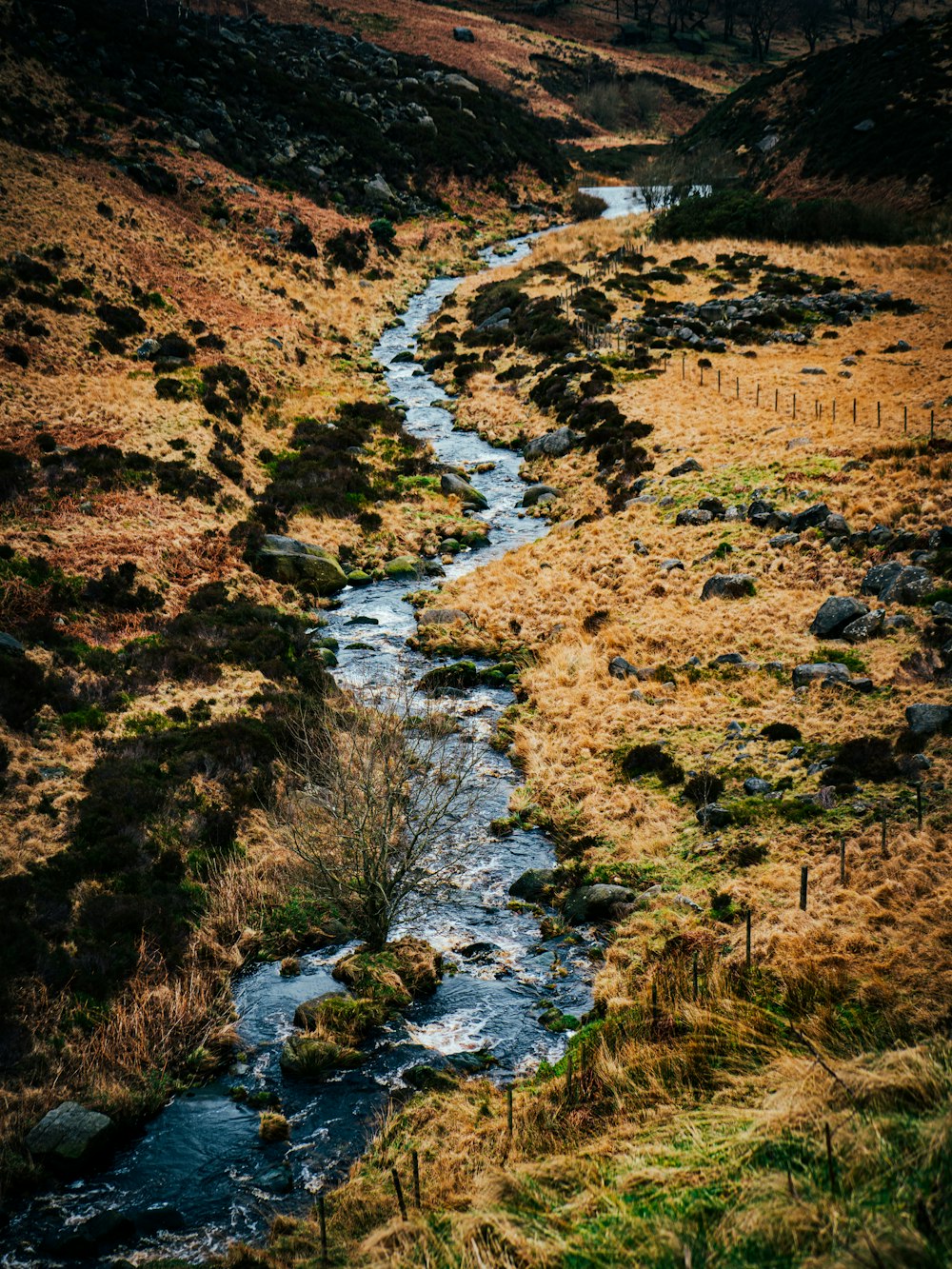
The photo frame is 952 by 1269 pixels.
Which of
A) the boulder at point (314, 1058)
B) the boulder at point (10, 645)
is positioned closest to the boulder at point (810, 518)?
the boulder at point (314, 1058)

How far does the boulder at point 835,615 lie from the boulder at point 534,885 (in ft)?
25.3

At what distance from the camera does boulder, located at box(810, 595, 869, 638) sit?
1691 cm

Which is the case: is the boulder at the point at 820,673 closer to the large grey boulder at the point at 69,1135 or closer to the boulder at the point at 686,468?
the boulder at the point at 686,468

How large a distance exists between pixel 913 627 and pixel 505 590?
10496 mm

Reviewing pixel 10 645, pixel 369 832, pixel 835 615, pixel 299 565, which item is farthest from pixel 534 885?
pixel 299 565

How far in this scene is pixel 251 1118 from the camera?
399 inches

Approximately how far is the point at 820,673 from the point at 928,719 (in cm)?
253

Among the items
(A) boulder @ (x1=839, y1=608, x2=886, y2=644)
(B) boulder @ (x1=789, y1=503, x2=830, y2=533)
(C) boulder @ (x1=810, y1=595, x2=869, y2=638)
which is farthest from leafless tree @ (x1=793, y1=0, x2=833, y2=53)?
(A) boulder @ (x1=839, y1=608, x2=886, y2=644)

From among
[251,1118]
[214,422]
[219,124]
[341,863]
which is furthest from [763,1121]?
[219,124]

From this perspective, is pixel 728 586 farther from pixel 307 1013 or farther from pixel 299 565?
pixel 307 1013

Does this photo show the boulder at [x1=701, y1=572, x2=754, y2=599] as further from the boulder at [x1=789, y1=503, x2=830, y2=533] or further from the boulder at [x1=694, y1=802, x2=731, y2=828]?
the boulder at [x1=694, y1=802, x2=731, y2=828]

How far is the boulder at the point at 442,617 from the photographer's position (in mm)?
21969

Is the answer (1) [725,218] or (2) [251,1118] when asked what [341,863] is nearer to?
(2) [251,1118]

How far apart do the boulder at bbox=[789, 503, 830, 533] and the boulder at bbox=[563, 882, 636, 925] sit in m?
11.5
